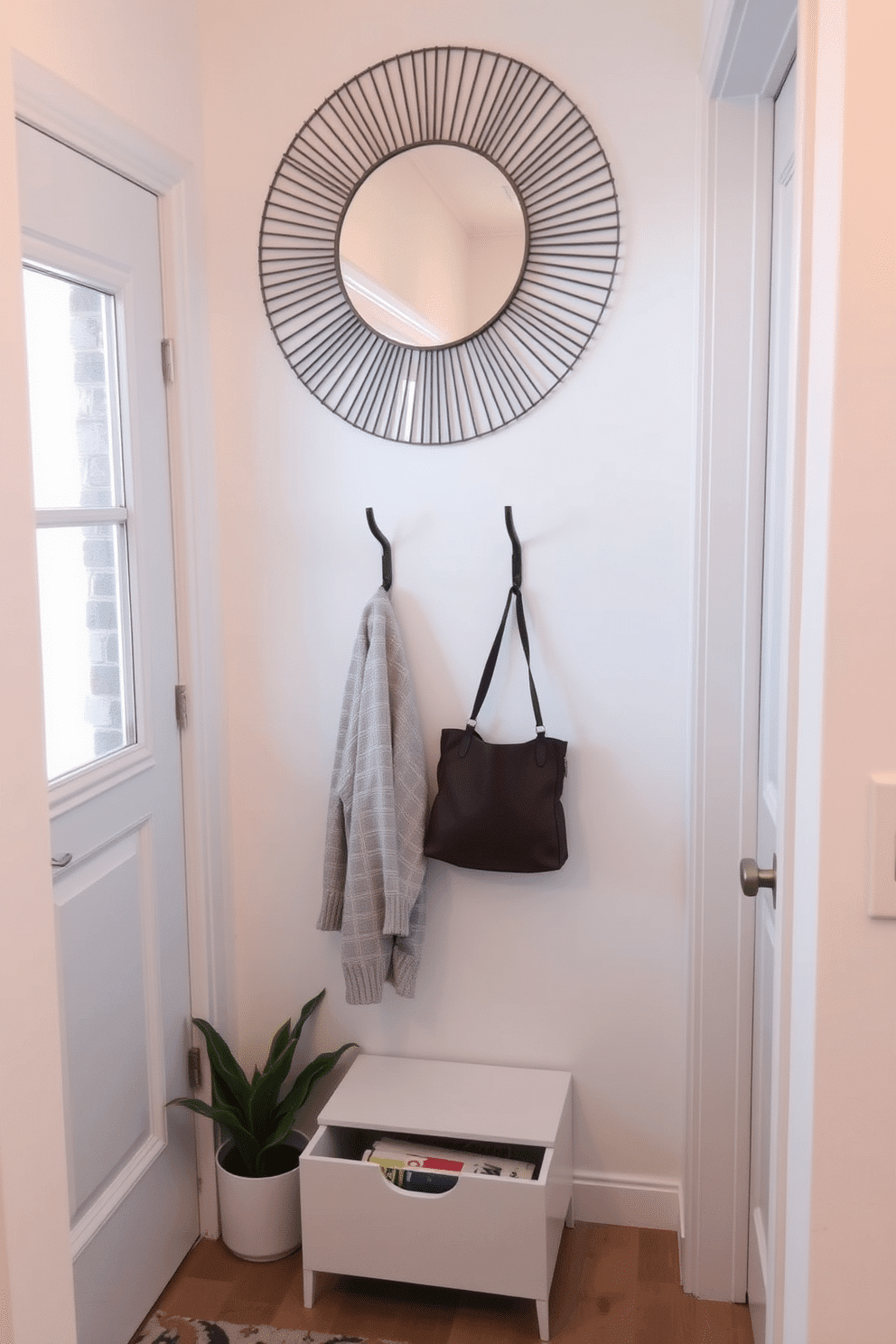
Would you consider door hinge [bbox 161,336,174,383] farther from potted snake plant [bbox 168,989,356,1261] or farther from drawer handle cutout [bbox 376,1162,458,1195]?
drawer handle cutout [bbox 376,1162,458,1195]

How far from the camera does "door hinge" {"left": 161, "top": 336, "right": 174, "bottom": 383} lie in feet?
6.94

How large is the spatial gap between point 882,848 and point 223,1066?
1.61 m

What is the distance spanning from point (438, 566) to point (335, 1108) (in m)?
1.02

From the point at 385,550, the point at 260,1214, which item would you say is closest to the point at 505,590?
the point at 385,550

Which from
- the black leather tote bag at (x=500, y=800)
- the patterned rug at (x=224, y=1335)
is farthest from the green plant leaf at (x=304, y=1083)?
the black leather tote bag at (x=500, y=800)

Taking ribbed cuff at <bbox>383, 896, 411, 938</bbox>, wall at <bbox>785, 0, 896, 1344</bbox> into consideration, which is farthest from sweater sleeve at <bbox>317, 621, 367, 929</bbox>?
wall at <bbox>785, 0, 896, 1344</bbox>

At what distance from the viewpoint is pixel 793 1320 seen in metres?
1.08

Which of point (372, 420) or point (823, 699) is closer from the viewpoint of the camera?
point (823, 699)

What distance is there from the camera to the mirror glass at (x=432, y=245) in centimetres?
213

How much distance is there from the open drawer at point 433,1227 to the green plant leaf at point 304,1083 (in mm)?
133

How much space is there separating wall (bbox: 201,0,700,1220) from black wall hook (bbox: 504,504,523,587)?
2 centimetres

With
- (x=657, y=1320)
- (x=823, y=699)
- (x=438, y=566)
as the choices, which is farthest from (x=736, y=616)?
(x=657, y=1320)

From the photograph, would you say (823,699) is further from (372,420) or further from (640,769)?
(372,420)

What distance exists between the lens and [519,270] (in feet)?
6.98
